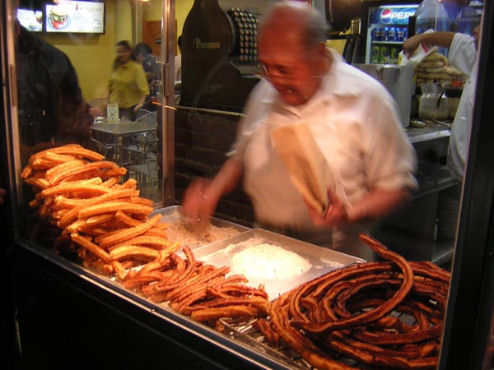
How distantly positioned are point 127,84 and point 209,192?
0.77 m

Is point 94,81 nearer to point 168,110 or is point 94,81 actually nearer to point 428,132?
point 168,110

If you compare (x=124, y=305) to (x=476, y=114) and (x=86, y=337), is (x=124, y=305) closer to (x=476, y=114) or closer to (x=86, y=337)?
(x=86, y=337)

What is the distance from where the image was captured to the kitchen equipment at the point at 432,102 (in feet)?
11.5

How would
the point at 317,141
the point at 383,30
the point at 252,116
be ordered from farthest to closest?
the point at 383,30
the point at 252,116
the point at 317,141

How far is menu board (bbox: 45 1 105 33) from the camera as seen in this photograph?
2.38 metres

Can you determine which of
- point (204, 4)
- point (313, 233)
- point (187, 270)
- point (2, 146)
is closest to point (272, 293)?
point (187, 270)

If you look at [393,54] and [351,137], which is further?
[393,54]

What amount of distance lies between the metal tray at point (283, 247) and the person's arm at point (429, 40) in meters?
0.99

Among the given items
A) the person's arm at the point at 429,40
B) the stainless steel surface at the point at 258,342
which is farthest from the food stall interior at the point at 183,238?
the person's arm at the point at 429,40

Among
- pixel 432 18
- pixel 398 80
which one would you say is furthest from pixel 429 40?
pixel 398 80

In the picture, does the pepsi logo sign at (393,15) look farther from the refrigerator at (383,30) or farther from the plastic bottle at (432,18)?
the plastic bottle at (432,18)

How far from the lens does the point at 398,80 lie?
3.47 metres

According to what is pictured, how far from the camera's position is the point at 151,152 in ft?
Result: 9.63

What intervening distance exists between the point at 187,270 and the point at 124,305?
0.76 feet
